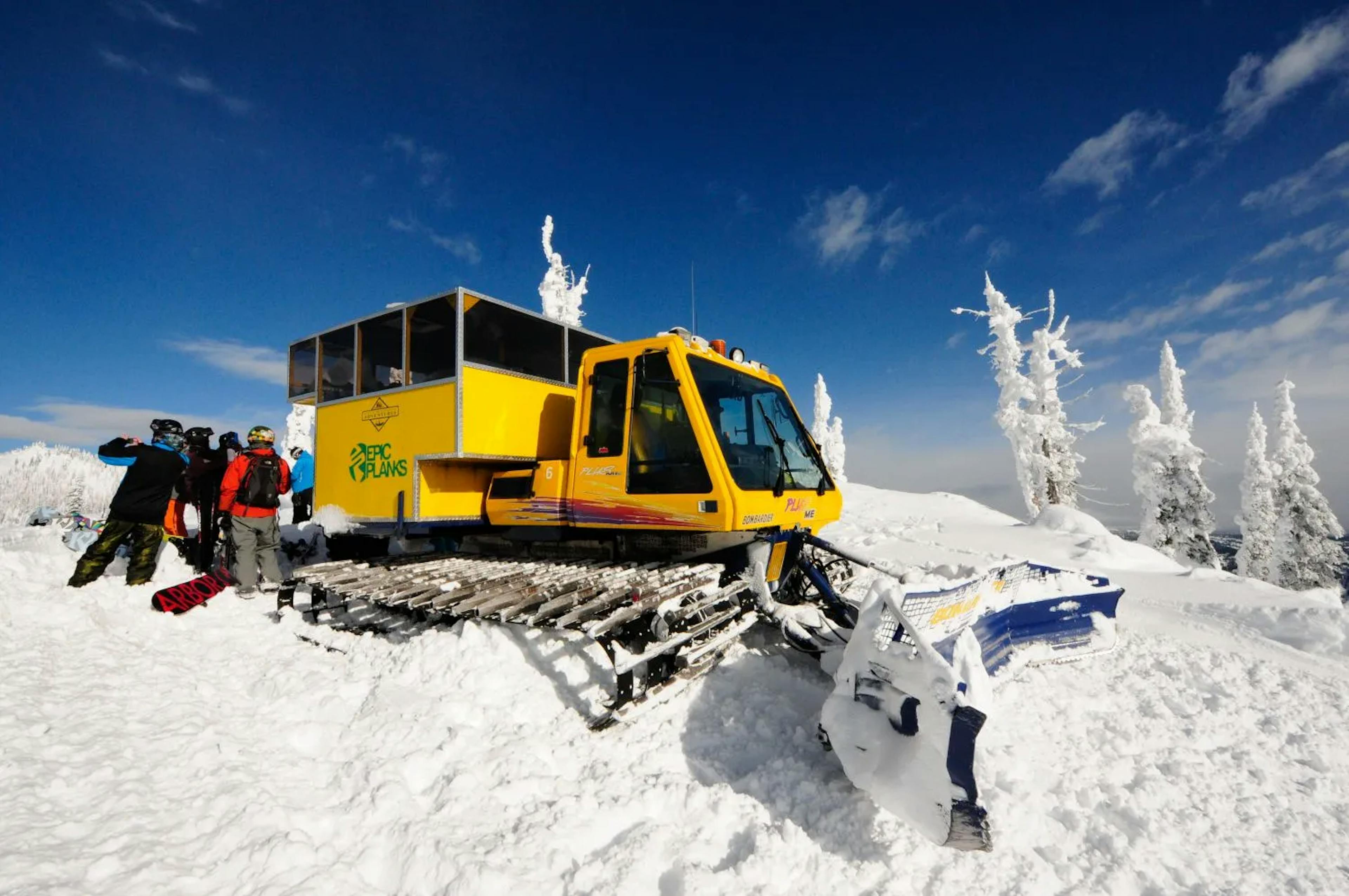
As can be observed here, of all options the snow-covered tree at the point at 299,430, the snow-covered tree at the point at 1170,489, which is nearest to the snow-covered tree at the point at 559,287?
the snow-covered tree at the point at 299,430

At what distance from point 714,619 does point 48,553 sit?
947cm

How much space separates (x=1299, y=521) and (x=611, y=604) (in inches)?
1473

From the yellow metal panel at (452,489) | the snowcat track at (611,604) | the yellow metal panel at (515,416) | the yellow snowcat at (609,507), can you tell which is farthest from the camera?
the yellow metal panel at (452,489)

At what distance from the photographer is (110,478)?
185 feet

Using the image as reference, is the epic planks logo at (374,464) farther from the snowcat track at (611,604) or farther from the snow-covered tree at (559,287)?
the snow-covered tree at (559,287)

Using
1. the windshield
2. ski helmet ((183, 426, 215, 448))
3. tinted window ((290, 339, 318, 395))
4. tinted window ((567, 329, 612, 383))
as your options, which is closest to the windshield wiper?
the windshield

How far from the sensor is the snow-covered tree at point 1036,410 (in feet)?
94.2

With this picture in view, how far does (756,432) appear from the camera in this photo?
19.9ft

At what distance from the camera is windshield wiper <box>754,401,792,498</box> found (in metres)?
5.50

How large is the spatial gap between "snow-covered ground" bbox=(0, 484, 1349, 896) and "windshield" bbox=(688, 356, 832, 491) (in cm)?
155

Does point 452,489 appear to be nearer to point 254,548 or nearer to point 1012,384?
point 254,548

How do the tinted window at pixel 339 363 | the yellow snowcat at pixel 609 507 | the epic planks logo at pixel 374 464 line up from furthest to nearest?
the tinted window at pixel 339 363 < the epic planks logo at pixel 374 464 < the yellow snowcat at pixel 609 507

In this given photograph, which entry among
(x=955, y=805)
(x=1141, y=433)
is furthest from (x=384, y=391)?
(x=1141, y=433)

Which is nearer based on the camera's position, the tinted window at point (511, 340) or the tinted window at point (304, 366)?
the tinted window at point (511, 340)
